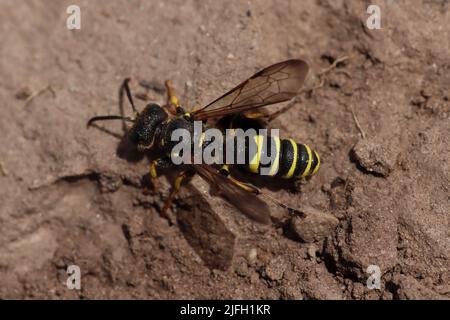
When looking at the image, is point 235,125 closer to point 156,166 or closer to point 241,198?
point 156,166

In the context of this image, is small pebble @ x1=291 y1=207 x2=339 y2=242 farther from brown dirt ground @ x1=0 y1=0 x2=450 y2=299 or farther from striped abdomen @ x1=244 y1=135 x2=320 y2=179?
striped abdomen @ x1=244 y1=135 x2=320 y2=179

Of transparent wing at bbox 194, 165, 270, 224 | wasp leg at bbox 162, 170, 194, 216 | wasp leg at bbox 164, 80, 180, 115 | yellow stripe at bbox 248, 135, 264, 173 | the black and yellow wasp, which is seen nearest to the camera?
transparent wing at bbox 194, 165, 270, 224

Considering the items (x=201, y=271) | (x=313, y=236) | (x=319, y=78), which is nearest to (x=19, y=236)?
(x=201, y=271)

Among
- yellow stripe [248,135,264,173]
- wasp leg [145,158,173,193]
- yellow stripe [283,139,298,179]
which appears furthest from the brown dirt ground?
yellow stripe [248,135,264,173]

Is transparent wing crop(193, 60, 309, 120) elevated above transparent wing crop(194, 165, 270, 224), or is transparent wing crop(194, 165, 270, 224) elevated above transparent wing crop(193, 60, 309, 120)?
transparent wing crop(193, 60, 309, 120)

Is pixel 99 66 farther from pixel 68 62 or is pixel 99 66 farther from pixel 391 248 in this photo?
pixel 391 248

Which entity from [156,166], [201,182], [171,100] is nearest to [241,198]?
[201,182]
